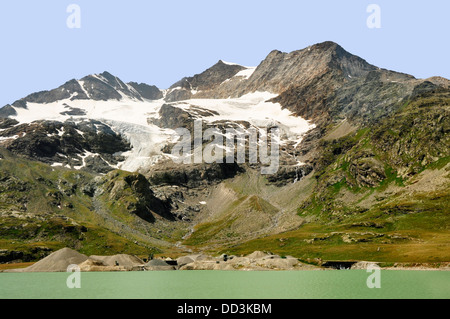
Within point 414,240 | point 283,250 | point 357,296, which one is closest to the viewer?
point 357,296

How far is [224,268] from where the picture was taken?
136 meters

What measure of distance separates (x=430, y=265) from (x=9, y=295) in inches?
4580

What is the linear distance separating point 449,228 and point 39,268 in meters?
186
